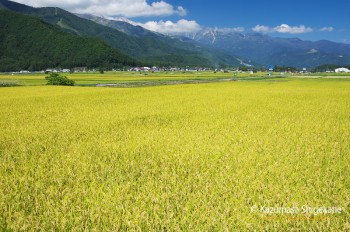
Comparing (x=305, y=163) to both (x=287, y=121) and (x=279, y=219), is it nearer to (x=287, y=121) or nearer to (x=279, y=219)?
(x=279, y=219)

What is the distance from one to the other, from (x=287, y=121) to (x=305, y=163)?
6.85m

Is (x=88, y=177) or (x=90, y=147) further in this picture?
(x=90, y=147)

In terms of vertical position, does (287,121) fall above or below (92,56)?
below

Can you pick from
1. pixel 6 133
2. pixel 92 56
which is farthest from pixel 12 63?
pixel 6 133

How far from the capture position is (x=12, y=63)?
167750mm

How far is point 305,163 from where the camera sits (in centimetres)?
692

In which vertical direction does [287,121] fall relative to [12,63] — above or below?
below

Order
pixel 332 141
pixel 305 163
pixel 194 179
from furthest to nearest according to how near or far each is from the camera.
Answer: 1. pixel 332 141
2. pixel 305 163
3. pixel 194 179

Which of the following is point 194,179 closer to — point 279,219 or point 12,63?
point 279,219

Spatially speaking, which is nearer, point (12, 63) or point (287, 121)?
point (287, 121)

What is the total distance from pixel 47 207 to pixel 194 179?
2910mm

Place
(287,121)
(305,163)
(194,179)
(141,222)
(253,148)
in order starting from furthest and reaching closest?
(287,121), (253,148), (305,163), (194,179), (141,222)

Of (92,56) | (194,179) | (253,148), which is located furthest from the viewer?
(92,56)

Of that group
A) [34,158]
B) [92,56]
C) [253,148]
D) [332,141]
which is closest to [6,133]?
[34,158]
